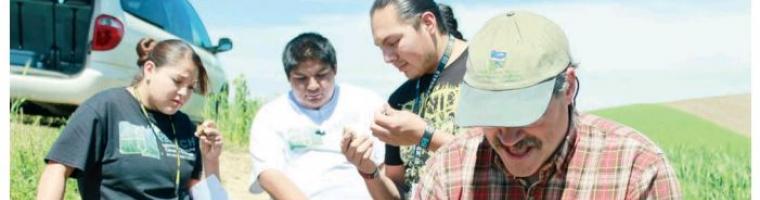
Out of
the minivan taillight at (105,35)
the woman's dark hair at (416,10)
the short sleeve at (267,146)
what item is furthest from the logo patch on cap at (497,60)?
the minivan taillight at (105,35)

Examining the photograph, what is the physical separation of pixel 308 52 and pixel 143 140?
0.68 meters

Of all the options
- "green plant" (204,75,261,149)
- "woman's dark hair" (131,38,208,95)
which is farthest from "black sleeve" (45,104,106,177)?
"green plant" (204,75,261,149)

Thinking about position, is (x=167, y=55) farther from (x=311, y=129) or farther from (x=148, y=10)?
(x=148, y=10)

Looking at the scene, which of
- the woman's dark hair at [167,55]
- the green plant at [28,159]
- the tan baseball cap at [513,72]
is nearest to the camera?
the tan baseball cap at [513,72]

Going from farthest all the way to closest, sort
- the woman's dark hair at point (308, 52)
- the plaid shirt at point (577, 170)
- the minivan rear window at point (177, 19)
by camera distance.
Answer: the minivan rear window at point (177, 19)
the woman's dark hair at point (308, 52)
the plaid shirt at point (577, 170)

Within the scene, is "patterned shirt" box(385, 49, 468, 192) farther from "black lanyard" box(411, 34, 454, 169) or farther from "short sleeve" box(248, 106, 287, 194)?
"short sleeve" box(248, 106, 287, 194)

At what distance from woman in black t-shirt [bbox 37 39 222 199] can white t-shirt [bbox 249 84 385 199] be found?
0.94 ft

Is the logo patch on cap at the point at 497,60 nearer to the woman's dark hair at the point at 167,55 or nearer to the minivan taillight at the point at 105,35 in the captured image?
the woman's dark hair at the point at 167,55

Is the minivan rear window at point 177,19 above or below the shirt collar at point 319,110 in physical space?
above

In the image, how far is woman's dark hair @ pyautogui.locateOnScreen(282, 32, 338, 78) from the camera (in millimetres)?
3898

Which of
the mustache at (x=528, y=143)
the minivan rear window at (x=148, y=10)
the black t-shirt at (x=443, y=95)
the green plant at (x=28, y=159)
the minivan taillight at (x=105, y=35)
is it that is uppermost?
the minivan rear window at (x=148, y=10)

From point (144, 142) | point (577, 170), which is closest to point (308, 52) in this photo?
point (144, 142)

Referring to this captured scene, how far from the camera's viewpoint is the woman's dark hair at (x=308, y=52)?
12.8 ft

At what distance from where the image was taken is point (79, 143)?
3.35 meters
